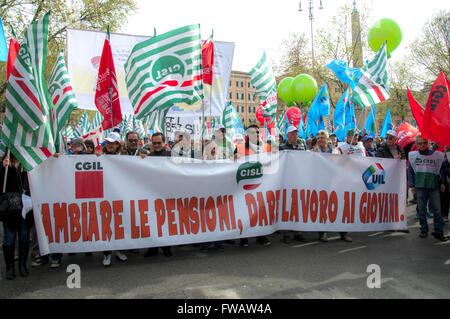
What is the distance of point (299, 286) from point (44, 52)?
428 centimetres

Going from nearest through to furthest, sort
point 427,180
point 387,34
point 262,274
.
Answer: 1. point 262,274
2. point 427,180
3. point 387,34

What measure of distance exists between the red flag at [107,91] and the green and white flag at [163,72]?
490 mm

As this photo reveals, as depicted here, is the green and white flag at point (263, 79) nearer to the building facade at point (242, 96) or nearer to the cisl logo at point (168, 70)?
the cisl logo at point (168, 70)

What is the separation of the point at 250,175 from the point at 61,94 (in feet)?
10.5

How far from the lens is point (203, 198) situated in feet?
17.8

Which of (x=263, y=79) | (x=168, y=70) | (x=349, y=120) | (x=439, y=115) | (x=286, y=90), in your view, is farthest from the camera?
(x=286, y=90)

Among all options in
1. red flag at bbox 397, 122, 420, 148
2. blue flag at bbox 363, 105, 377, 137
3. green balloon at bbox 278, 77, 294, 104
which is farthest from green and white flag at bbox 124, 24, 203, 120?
green balloon at bbox 278, 77, 294, 104

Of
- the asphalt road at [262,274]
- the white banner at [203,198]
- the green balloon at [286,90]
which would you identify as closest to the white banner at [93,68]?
the white banner at [203,198]

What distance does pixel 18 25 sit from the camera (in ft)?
58.4

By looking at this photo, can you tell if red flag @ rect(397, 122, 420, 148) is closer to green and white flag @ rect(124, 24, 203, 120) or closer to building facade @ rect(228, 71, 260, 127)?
green and white flag @ rect(124, 24, 203, 120)

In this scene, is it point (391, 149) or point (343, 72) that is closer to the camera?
point (391, 149)

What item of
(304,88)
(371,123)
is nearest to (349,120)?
(371,123)

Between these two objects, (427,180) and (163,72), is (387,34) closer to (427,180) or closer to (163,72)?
(427,180)

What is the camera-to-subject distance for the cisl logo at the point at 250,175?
223 inches
